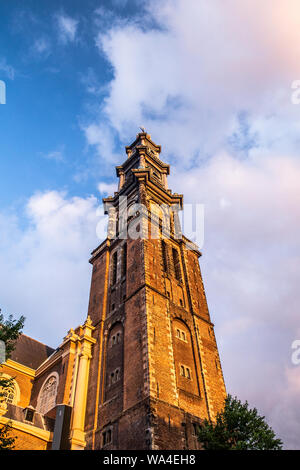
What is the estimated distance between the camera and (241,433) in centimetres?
2038

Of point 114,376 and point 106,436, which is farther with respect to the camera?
point 114,376

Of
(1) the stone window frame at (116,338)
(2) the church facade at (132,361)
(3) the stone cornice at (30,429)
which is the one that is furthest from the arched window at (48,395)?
(1) the stone window frame at (116,338)

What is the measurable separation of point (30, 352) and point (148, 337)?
16874mm

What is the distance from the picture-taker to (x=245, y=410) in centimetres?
2108

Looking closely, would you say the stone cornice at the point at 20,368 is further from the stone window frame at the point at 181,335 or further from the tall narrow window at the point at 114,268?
the stone window frame at the point at 181,335

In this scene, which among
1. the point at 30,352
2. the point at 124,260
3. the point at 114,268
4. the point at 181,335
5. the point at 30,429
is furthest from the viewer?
the point at 30,352

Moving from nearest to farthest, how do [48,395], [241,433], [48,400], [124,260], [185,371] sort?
[241,433] < [185,371] < [48,400] < [48,395] < [124,260]

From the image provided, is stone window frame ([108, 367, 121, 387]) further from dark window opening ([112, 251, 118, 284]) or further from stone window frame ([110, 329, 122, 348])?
dark window opening ([112, 251, 118, 284])

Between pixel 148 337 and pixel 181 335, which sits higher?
pixel 181 335

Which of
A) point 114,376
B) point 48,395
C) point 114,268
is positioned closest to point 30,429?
point 114,376

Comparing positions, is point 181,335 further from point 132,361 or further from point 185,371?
point 132,361

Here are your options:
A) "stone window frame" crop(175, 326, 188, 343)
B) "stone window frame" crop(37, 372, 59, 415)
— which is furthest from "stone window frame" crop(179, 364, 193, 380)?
"stone window frame" crop(37, 372, 59, 415)
